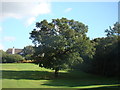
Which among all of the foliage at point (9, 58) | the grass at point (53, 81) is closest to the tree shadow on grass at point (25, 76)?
the grass at point (53, 81)

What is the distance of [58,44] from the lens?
2502 cm

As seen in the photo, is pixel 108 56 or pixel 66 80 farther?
pixel 108 56

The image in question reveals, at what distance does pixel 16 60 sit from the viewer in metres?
57.5

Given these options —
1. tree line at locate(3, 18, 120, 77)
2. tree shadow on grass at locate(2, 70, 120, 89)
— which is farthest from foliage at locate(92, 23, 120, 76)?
tree shadow on grass at locate(2, 70, 120, 89)

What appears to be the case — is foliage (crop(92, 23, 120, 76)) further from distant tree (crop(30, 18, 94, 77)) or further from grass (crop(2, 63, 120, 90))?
distant tree (crop(30, 18, 94, 77))

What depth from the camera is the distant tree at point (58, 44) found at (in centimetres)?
2542

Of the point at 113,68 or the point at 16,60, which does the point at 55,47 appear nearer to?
the point at 113,68

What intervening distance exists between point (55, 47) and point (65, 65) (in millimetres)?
3056

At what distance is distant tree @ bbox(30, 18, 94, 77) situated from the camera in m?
25.4

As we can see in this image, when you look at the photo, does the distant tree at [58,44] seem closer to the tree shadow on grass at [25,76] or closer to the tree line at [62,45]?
the tree line at [62,45]

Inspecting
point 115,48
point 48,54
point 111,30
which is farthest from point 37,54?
point 111,30

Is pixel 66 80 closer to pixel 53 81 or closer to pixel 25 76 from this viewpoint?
pixel 53 81

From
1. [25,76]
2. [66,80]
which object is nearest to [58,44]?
[66,80]

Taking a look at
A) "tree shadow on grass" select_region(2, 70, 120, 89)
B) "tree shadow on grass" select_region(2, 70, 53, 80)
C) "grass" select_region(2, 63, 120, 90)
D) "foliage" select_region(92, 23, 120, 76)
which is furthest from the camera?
"foliage" select_region(92, 23, 120, 76)
